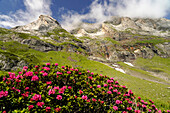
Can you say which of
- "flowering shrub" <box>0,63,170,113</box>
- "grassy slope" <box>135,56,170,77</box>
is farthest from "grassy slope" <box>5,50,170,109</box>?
"grassy slope" <box>135,56,170,77</box>

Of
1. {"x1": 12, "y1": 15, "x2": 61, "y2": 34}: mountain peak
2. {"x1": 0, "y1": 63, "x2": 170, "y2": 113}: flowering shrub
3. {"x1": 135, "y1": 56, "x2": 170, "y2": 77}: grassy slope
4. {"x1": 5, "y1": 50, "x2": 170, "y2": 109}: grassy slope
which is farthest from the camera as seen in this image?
{"x1": 12, "y1": 15, "x2": 61, "y2": 34}: mountain peak

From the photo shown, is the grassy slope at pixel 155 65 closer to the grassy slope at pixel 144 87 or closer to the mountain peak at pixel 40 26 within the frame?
the grassy slope at pixel 144 87

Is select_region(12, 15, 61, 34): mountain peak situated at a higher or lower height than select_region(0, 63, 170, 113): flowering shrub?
higher

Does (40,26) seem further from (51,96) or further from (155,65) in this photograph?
(155,65)

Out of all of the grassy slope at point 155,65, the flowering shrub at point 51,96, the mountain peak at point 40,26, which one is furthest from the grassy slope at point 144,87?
the mountain peak at point 40,26

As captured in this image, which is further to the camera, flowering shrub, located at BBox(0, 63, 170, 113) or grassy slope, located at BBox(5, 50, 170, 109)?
grassy slope, located at BBox(5, 50, 170, 109)

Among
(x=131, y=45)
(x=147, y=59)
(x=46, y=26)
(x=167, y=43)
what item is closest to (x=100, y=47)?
(x=131, y=45)

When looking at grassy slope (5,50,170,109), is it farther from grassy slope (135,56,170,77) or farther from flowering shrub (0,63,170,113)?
grassy slope (135,56,170,77)

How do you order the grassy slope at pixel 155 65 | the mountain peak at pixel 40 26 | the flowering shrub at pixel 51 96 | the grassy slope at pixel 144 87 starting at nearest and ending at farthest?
the flowering shrub at pixel 51 96, the grassy slope at pixel 144 87, the grassy slope at pixel 155 65, the mountain peak at pixel 40 26

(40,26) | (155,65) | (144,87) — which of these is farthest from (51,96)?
(40,26)

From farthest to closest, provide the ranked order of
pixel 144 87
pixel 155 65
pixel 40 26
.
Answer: pixel 40 26 < pixel 155 65 < pixel 144 87

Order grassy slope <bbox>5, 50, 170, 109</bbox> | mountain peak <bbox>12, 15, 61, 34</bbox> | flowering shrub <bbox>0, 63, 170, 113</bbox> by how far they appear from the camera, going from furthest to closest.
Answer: mountain peak <bbox>12, 15, 61, 34</bbox> → grassy slope <bbox>5, 50, 170, 109</bbox> → flowering shrub <bbox>0, 63, 170, 113</bbox>

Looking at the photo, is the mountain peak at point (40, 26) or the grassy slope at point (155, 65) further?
the mountain peak at point (40, 26)

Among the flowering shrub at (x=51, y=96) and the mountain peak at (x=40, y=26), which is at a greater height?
the mountain peak at (x=40, y=26)
